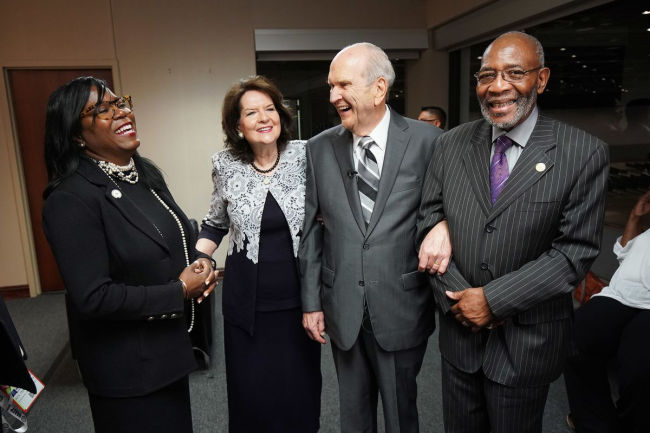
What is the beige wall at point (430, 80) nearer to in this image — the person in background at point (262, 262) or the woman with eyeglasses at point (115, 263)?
the person in background at point (262, 262)

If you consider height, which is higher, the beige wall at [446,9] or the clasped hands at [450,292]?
the beige wall at [446,9]

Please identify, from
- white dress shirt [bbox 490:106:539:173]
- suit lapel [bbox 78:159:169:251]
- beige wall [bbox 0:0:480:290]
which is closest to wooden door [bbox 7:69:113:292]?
beige wall [bbox 0:0:480:290]

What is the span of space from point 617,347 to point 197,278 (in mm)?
2131

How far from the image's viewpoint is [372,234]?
1634mm

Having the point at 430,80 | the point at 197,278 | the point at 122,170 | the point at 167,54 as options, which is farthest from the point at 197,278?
the point at 430,80

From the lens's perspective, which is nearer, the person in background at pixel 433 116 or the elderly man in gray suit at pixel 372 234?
the elderly man in gray suit at pixel 372 234

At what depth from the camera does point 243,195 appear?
1939 millimetres

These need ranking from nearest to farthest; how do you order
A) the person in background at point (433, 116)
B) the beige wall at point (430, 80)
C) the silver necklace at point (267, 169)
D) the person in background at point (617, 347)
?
the silver necklace at point (267, 169)
the person in background at point (617, 347)
the person in background at point (433, 116)
the beige wall at point (430, 80)

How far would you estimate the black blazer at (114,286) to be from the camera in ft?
4.23

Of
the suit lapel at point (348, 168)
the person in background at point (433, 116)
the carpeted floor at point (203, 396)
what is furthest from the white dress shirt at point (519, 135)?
the person in background at point (433, 116)

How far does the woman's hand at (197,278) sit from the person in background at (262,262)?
336mm

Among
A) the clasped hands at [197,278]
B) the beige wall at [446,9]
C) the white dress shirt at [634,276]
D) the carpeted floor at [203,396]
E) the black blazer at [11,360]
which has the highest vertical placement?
the beige wall at [446,9]

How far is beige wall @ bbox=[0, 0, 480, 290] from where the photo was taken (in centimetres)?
469

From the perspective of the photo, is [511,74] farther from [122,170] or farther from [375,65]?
[122,170]
